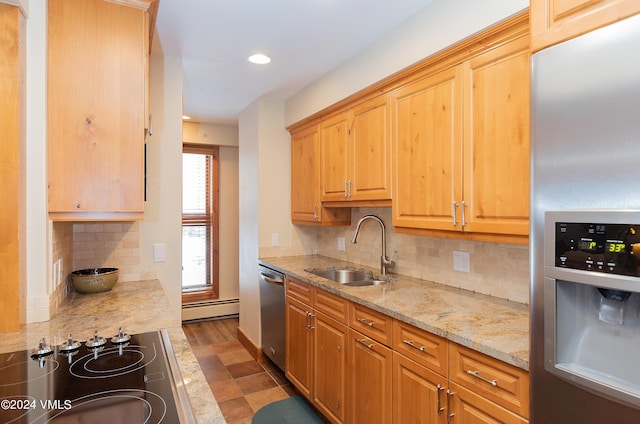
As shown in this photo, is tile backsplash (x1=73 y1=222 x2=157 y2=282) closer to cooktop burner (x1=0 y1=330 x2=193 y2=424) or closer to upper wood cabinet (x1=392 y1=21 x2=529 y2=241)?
cooktop burner (x1=0 y1=330 x2=193 y2=424)

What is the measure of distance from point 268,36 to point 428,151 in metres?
1.28

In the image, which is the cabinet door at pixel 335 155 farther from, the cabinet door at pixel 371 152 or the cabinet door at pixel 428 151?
the cabinet door at pixel 428 151

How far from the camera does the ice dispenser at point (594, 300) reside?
0.89 meters

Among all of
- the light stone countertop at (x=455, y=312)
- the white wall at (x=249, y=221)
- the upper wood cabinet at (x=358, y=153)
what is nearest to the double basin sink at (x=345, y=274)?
the light stone countertop at (x=455, y=312)

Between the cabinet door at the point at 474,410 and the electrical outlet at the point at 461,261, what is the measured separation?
84 centimetres

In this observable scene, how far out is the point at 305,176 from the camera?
11.5 ft

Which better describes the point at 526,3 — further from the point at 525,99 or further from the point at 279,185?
the point at 279,185

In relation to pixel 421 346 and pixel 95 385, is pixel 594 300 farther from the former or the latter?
pixel 95 385

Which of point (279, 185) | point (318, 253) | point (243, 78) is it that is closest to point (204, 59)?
point (243, 78)

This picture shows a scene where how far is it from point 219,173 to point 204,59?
8.19 ft

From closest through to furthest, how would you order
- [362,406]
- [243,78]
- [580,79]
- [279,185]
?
[580,79] < [362,406] < [243,78] < [279,185]

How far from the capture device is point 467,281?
2.21m

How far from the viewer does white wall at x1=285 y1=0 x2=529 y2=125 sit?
1725mm

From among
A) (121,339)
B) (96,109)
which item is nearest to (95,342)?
(121,339)
